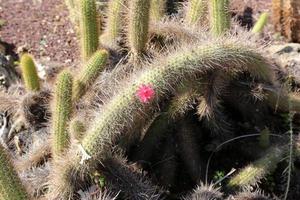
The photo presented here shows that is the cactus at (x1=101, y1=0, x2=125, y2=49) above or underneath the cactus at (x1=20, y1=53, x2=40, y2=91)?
above

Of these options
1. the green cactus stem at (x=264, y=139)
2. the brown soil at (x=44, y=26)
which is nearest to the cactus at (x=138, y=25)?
the green cactus stem at (x=264, y=139)

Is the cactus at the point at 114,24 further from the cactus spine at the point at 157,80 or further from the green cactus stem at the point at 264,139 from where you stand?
the green cactus stem at the point at 264,139

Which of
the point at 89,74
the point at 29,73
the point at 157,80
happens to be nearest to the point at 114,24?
the point at 89,74

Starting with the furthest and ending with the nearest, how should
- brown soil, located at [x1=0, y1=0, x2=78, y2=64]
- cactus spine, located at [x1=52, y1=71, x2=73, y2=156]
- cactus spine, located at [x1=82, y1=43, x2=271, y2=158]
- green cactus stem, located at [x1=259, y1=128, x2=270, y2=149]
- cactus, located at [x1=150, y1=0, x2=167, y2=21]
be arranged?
brown soil, located at [x1=0, y1=0, x2=78, y2=64] → cactus, located at [x1=150, y1=0, x2=167, y2=21] → green cactus stem, located at [x1=259, y1=128, x2=270, y2=149] → cactus spine, located at [x1=52, y1=71, x2=73, y2=156] → cactus spine, located at [x1=82, y1=43, x2=271, y2=158]

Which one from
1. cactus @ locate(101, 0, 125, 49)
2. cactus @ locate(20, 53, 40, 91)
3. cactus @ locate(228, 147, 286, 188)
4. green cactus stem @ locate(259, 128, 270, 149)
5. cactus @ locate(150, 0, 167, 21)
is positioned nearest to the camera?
cactus @ locate(228, 147, 286, 188)

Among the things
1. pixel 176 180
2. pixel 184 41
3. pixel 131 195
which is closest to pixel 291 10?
pixel 184 41

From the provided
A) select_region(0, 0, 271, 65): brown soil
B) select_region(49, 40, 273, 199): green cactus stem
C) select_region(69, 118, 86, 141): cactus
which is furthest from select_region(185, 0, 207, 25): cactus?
select_region(69, 118, 86, 141): cactus

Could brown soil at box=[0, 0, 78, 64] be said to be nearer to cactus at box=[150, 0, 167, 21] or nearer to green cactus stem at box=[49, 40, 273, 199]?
cactus at box=[150, 0, 167, 21]

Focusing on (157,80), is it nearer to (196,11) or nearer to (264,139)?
(264,139)
